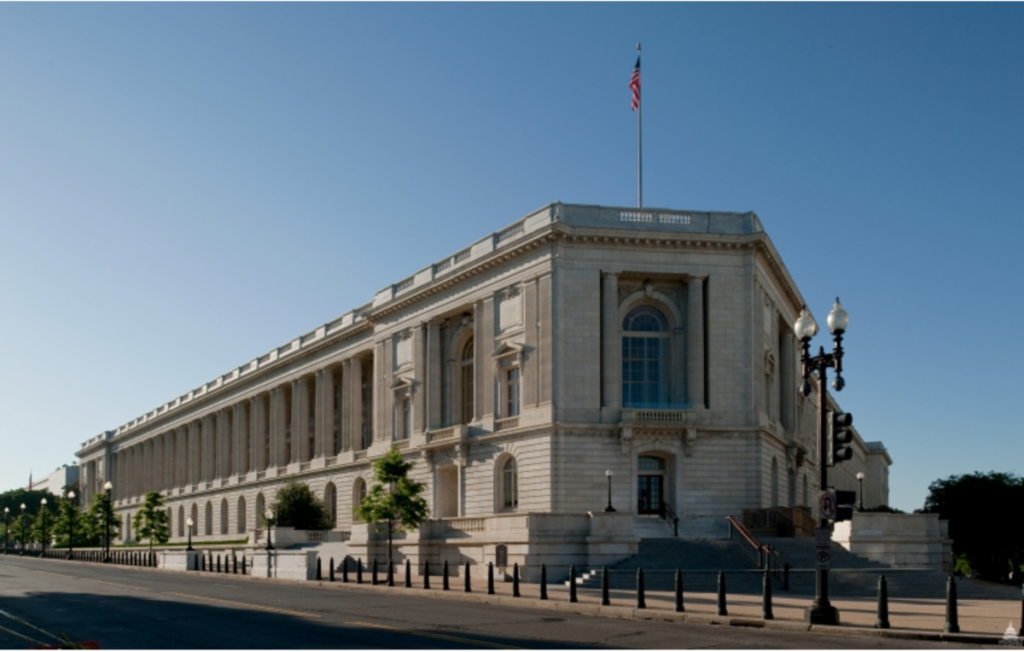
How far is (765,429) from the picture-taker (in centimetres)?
5431

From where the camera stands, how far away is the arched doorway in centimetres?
5328

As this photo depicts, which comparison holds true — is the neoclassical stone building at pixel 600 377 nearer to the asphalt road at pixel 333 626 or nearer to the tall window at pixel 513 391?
the tall window at pixel 513 391

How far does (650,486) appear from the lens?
5350cm

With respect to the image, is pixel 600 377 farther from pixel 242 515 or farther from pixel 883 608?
pixel 242 515

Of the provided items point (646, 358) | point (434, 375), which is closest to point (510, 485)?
point (646, 358)

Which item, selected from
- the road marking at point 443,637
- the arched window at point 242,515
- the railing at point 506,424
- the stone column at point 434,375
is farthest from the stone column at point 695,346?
the arched window at point 242,515

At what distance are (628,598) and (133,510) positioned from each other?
12436cm

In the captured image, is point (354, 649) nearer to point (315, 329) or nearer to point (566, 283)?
point (566, 283)

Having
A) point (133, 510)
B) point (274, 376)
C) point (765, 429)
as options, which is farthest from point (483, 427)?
point (133, 510)

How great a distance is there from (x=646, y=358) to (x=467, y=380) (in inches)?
511

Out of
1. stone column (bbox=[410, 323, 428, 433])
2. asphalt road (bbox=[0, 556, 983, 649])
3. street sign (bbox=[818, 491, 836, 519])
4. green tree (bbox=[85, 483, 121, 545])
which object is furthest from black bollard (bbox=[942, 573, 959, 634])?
green tree (bbox=[85, 483, 121, 545])

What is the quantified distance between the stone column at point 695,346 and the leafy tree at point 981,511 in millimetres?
46198

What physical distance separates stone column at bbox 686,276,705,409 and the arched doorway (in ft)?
11.6

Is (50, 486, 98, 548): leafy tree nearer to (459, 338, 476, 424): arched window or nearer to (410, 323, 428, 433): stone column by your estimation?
(410, 323, 428, 433): stone column
